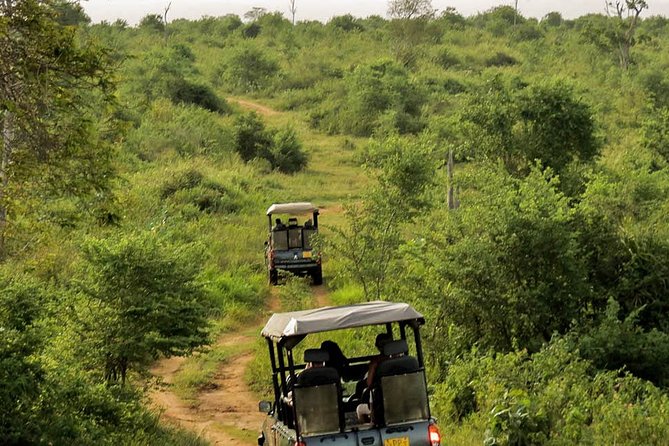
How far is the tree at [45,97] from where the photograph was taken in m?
9.34

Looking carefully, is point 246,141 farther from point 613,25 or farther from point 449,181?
point 613,25

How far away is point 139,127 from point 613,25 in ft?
105

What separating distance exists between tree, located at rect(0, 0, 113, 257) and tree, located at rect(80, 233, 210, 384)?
264 centimetres

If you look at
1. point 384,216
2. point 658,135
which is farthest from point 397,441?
point 658,135

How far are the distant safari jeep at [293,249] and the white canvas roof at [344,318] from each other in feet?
42.6

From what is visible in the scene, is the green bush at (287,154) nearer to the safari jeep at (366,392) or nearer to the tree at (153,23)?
the safari jeep at (366,392)

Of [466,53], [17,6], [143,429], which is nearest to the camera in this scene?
[17,6]

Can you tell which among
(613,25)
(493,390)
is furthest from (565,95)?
(613,25)

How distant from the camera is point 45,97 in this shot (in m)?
9.17

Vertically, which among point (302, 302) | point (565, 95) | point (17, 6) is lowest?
point (302, 302)

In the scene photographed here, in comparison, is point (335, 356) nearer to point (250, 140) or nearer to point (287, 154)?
point (287, 154)

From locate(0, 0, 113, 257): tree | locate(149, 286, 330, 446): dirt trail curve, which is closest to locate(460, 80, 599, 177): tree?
locate(149, 286, 330, 446): dirt trail curve

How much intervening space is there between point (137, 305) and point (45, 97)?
4.00 m

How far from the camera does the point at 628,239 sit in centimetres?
1473
